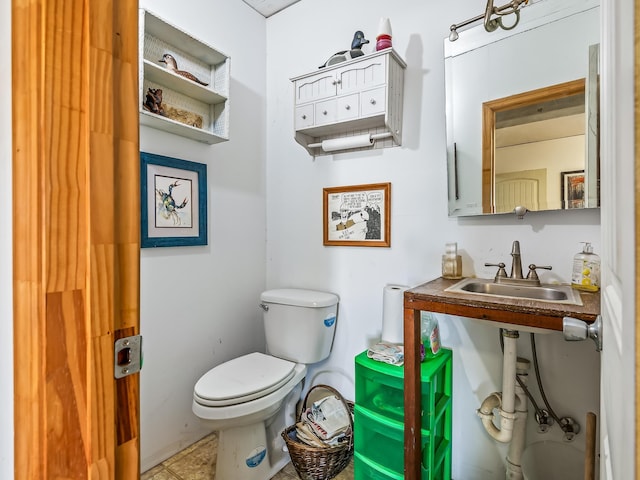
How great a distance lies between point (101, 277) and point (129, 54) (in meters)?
0.34

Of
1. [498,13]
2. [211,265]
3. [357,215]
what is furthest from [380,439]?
[498,13]

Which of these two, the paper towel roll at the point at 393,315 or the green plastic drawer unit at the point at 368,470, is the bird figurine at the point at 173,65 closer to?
the paper towel roll at the point at 393,315

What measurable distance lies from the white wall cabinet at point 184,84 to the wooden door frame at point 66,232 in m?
1.06

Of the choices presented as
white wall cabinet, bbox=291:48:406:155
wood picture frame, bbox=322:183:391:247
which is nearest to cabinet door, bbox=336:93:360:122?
white wall cabinet, bbox=291:48:406:155

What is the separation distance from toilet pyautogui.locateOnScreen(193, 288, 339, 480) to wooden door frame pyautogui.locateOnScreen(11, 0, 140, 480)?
0.94m

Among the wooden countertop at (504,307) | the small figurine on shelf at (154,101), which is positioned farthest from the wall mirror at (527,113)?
the small figurine on shelf at (154,101)

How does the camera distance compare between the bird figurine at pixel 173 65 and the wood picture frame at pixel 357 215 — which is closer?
the bird figurine at pixel 173 65

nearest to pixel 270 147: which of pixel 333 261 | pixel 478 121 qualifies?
pixel 333 261

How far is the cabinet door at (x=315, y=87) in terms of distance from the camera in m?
1.69

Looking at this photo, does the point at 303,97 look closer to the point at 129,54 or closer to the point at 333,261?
the point at 333,261

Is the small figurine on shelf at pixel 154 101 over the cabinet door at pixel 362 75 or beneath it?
beneath

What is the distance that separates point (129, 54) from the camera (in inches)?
20.1

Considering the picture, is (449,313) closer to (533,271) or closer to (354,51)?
(533,271)

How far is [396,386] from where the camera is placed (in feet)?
4.43
